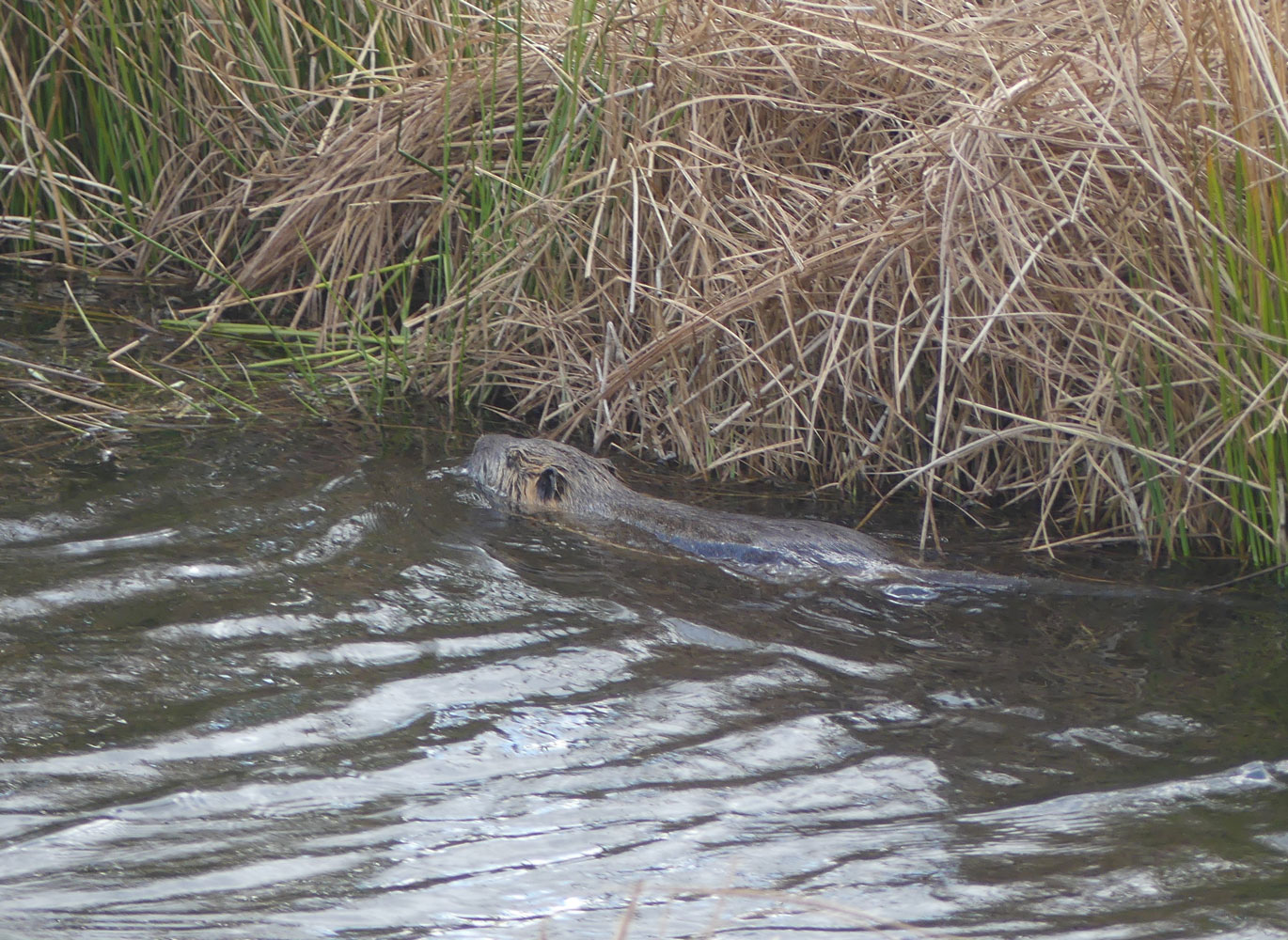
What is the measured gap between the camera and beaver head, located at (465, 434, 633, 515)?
4.58 meters

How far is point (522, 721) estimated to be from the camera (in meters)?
3.00

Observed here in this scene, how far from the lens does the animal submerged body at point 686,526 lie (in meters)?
3.92

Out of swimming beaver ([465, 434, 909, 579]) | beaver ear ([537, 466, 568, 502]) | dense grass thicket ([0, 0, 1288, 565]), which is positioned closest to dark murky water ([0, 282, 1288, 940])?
swimming beaver ([465, 434, 909, 579])

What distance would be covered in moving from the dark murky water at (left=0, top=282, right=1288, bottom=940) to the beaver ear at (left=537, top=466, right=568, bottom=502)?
243 mm

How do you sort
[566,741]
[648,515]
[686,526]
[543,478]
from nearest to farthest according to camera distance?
1. [566,741]
2. [686,526]
3. [648,515]
4. [543,478]

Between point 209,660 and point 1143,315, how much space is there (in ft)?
9.00

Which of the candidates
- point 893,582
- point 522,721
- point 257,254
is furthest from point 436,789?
point 257,254

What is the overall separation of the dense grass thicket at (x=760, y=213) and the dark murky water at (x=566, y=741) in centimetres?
79

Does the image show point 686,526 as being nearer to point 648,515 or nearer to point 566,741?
point 648,515

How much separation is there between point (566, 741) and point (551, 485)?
180cm

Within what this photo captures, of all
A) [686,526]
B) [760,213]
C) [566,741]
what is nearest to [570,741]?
[566,741]

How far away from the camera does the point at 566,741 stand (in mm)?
2904

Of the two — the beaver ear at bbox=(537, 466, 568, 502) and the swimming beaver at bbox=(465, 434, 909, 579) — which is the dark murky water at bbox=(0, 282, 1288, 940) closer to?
the swimming beaver at bbox=(465, 434, 909, 579)

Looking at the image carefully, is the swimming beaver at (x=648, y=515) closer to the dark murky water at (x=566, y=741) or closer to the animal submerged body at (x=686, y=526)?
Result: the animal submerged body at (x=686, y=526)
